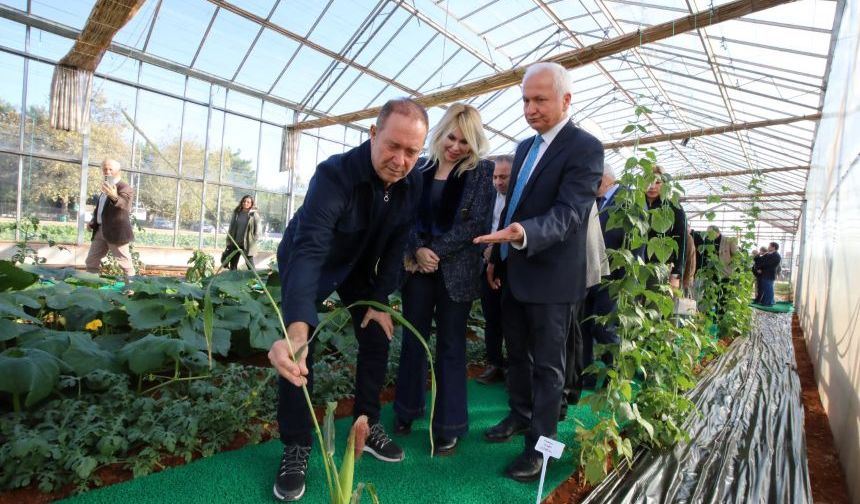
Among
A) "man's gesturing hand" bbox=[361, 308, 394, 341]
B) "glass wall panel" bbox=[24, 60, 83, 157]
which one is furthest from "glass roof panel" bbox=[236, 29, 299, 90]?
"man's gesturing hand" bbox=[361, 308, 394, 341]

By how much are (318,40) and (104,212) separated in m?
5.65

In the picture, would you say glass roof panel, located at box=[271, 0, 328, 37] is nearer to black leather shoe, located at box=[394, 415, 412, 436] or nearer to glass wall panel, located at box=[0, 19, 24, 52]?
glass wall panel, located at box=[0, 19, 24, 52]

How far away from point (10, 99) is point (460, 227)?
8.85 meters

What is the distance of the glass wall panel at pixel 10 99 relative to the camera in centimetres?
720

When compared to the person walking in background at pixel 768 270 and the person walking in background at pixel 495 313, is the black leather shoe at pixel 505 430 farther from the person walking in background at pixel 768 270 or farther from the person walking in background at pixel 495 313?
the person walking in background at pixel 768 270

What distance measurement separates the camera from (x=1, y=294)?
2139mm

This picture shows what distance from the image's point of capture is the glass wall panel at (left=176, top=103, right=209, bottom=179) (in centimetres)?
955

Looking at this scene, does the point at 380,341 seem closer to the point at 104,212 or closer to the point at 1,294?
the point at 1,294

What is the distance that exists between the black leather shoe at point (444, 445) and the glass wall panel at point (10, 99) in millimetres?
8874

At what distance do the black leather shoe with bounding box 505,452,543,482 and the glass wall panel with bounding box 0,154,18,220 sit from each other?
9.07 meters

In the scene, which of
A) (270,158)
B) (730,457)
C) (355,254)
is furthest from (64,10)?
(730,457)

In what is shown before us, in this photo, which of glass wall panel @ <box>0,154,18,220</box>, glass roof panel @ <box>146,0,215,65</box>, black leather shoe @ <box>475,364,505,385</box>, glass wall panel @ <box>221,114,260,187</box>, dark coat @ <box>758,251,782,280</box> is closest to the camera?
black leather shoe @ <box>475,364,505,385</box>

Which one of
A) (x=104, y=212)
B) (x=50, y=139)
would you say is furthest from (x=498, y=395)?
(x=50, y=139)

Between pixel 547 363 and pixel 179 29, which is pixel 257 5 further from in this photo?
pixel 547 363
